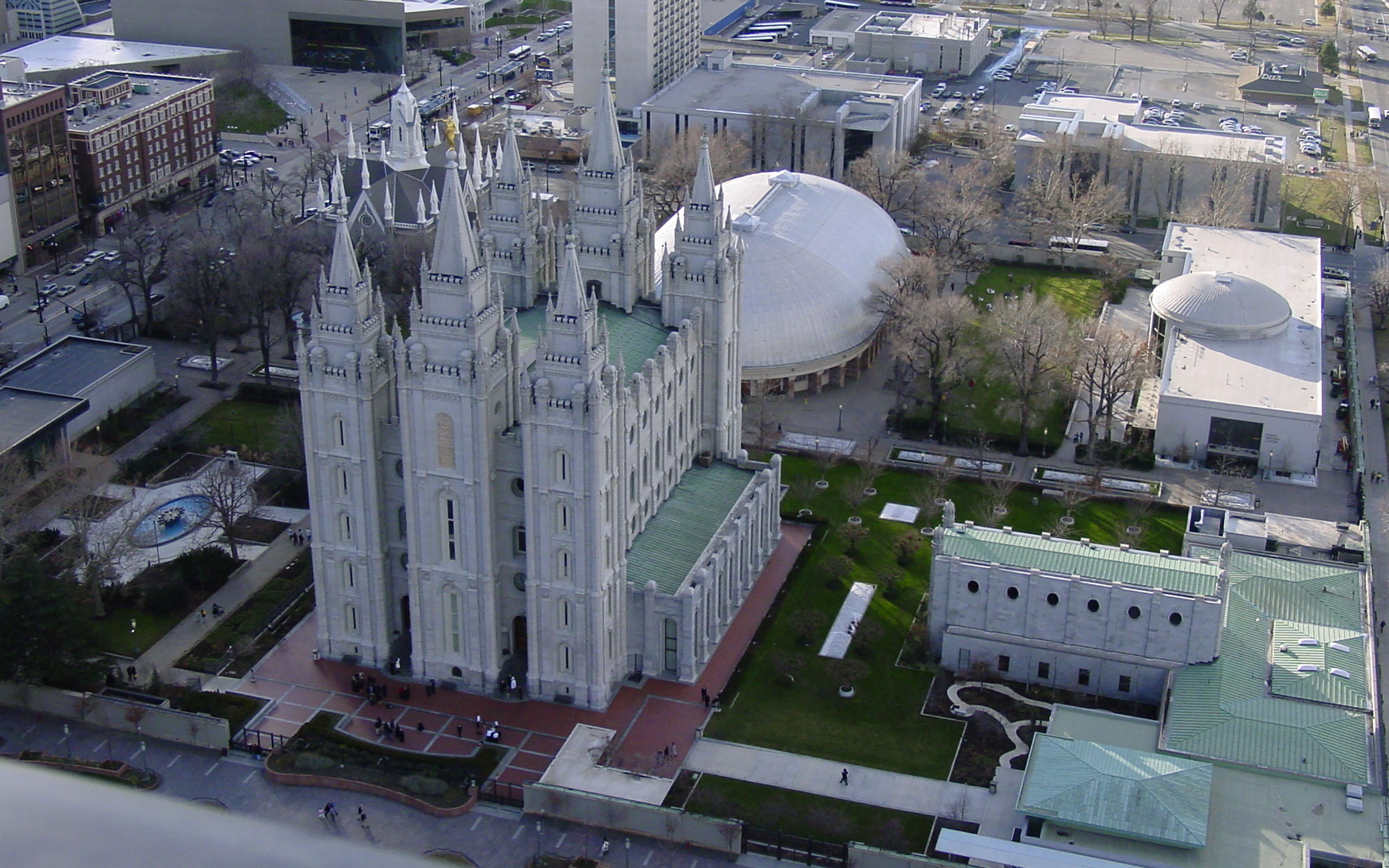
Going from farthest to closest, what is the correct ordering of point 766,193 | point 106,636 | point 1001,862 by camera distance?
point 766,193 → point 106,636 → point 1001,862

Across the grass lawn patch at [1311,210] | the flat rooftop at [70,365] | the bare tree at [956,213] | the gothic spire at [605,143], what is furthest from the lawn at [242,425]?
the grass lawn patch at [1311,210]

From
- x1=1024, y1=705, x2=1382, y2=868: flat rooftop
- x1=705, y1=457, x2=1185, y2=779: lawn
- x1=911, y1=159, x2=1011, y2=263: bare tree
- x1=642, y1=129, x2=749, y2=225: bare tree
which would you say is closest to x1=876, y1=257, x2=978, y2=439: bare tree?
x1=705, y1=457, x2=1185, y2=779: lawn

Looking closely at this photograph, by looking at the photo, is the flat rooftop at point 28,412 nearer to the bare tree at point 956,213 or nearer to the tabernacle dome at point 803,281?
the tabernacle dome at point 803,281

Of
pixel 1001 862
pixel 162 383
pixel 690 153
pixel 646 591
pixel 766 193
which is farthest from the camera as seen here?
pixel 690 153

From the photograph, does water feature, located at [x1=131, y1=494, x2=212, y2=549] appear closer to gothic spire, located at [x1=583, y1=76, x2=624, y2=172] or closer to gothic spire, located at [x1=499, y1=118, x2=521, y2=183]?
gothic spire, located at [x1=499, y1=118, x2=521, y2=183]

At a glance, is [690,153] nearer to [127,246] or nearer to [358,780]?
[127,246]

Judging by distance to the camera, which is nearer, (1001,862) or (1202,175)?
(1001,862)

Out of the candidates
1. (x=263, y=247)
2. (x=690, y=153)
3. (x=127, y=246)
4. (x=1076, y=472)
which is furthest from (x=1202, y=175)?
(x=127, y=246)
